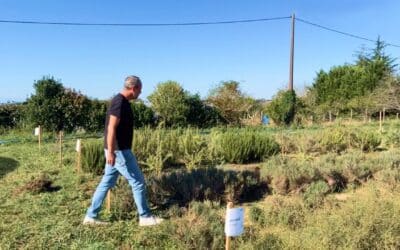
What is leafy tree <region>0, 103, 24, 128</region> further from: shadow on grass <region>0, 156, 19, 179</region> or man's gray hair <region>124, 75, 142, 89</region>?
man's gray hair <region>124, 75, 142, 89</region>

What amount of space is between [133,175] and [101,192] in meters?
0.38

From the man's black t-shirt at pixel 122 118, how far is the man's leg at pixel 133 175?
10 centimetres

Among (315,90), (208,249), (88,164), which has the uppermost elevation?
(315,90)

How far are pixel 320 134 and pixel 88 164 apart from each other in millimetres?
5588

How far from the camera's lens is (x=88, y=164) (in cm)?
700

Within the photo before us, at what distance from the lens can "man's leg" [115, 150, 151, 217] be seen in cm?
469

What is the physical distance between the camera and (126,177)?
15.5 ft

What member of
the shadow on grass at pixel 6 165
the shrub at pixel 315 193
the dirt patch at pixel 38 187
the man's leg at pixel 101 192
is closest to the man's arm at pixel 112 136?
the man's leg at pixel 101 192

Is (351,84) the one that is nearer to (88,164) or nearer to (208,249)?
(88,164)

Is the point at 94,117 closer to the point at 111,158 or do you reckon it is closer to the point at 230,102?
the point at 230,102

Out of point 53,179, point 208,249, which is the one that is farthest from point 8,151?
point 208,249

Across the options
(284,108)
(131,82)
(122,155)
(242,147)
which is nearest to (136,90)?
(131,82)

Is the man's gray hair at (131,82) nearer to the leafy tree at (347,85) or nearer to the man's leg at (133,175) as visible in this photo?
the man's leg at (133,175)

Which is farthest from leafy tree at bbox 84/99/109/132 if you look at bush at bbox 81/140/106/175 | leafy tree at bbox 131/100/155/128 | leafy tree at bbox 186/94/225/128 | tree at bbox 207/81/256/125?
bush at bbox 81/140/106/175
